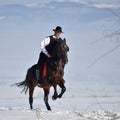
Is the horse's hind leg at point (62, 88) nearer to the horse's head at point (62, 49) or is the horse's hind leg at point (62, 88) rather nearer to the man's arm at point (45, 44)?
the horse's head at point (62, 49)

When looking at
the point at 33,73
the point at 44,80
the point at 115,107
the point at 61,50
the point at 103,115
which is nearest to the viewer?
the point at 103,115

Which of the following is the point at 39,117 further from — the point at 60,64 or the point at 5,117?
the point at 60,64

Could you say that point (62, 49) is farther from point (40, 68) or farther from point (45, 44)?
point (40, 68)

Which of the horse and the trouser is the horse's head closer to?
the horse

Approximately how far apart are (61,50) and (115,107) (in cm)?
259

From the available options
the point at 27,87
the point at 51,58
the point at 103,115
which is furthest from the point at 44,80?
the point at 103,115

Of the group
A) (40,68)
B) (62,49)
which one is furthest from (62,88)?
(40,68)

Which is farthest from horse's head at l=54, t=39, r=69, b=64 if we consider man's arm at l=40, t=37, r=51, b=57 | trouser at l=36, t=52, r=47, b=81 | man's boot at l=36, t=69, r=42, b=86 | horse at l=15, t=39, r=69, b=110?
man's boot at l=36, t=69, r=42, b=86

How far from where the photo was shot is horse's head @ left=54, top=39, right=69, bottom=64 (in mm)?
15820

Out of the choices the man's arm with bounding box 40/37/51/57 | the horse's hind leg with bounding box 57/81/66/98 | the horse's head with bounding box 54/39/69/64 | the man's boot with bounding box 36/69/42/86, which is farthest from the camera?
the man's boot with bounding box 36/69/42/86

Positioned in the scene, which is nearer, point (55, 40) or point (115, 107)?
point (115, 107)

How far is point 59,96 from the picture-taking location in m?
16.0

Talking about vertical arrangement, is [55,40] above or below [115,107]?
above

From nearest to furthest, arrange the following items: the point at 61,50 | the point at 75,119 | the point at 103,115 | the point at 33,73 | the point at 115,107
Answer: the point at 75,119
the point at 103,115
the point at 115,107
the point at 61,50
the point at 33,73
